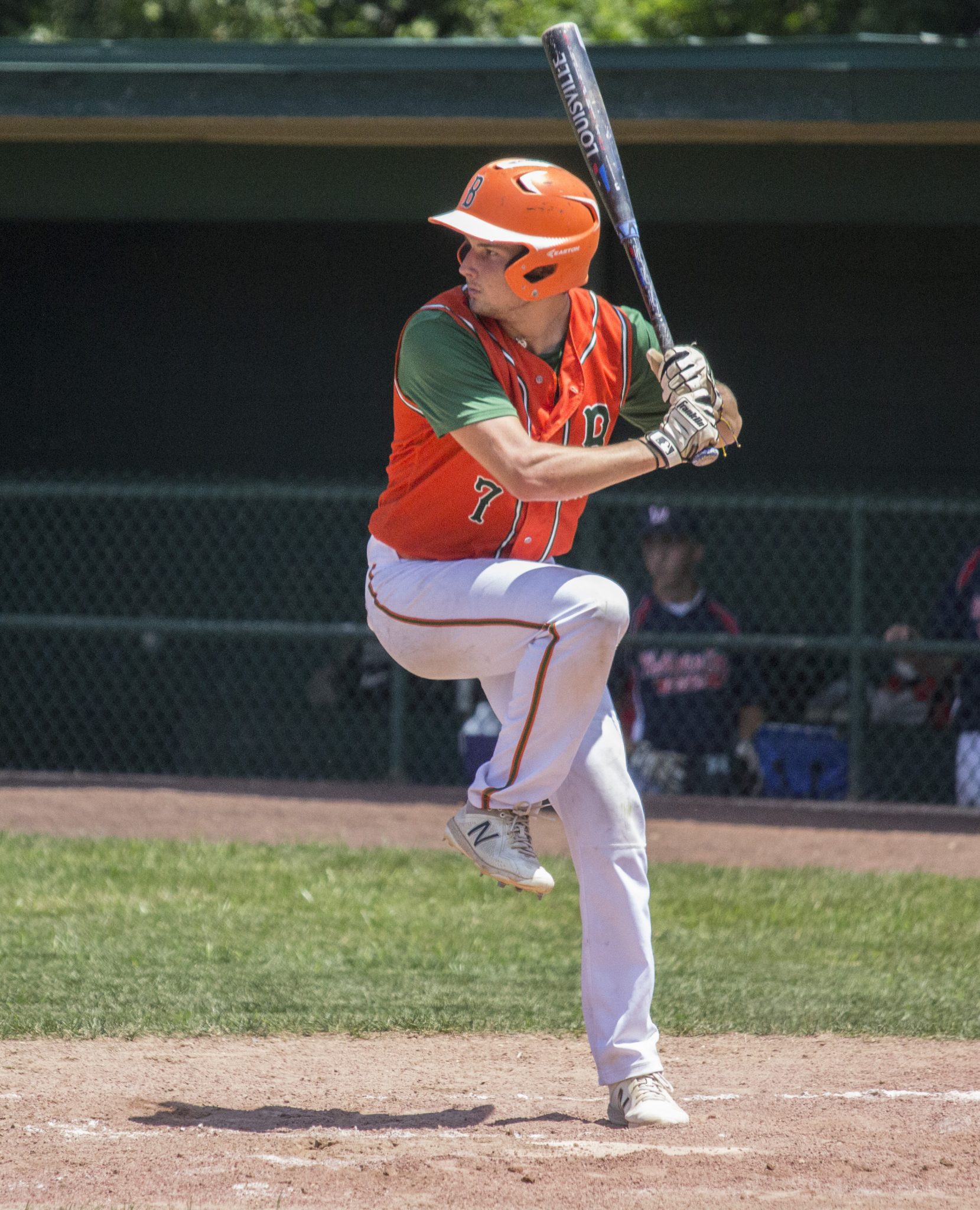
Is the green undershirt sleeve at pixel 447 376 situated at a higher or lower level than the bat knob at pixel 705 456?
higher

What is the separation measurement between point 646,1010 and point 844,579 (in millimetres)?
6535

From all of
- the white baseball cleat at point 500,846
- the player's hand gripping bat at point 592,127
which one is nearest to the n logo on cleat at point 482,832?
the white baseball cleat at point 500,846

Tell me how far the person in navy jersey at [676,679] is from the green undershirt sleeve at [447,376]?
485cm

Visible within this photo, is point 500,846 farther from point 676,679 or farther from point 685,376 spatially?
point 676,679

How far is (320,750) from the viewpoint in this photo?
1000 cm

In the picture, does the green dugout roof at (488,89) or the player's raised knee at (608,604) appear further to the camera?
the green dugout roof at (488,89)

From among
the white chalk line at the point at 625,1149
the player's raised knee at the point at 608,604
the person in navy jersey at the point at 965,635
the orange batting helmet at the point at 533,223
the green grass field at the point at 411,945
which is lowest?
the green grass field at the point at 411,945

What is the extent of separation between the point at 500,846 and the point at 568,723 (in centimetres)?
29

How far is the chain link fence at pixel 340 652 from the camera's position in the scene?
8.58 m

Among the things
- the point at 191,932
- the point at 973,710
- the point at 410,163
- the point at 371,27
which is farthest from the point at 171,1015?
the point at 371,27

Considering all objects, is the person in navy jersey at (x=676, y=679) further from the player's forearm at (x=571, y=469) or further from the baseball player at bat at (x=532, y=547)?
the player's forearm at (x=571, y=469)

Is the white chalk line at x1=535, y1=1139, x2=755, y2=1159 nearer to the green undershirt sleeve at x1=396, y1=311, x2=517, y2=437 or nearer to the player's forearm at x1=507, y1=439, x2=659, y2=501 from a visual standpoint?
the player's forearm at x1=507, y1=439, x2=659, y2=501

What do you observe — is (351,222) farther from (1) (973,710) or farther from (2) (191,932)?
(2) (191,932)

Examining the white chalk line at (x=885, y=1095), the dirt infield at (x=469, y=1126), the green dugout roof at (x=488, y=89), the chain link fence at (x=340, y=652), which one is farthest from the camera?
the chain link fence at (x=340, y=652)
